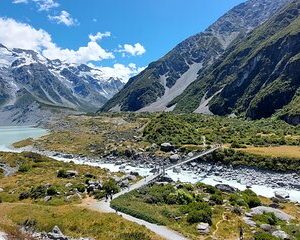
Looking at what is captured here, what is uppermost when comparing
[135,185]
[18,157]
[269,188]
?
[18,157]

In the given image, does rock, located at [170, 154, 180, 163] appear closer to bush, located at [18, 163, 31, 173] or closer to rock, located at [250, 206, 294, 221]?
bush, located at [18, 163, 31, 173]

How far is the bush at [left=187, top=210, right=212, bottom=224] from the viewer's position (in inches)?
1705

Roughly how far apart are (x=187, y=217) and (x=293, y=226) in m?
10.6

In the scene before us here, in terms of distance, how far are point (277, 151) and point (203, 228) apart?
185 ft

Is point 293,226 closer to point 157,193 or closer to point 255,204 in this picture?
point 255,204

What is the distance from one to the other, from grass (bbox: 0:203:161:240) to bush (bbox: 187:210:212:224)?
6.15 meters

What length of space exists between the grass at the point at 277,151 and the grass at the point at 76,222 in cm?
5280

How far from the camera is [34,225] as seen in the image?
130ft

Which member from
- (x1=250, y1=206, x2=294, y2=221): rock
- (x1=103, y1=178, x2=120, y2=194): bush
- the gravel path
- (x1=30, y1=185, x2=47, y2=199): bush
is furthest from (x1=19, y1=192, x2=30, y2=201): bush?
(x1=250, y1=206, x2=294, y2=221): rock

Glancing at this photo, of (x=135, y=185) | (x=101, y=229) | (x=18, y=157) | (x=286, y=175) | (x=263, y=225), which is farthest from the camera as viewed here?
(x=18, y=157)

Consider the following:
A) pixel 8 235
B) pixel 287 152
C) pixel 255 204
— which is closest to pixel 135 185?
pixel 255 204

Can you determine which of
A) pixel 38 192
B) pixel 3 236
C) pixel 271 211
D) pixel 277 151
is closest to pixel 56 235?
pixel 3 236

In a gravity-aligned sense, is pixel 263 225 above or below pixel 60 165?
below

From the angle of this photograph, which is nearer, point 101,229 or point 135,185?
point 101,229
